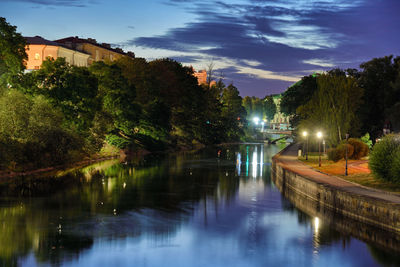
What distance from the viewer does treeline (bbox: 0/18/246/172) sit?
5634 centimetres

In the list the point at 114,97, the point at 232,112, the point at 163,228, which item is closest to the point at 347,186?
the point at 163,228

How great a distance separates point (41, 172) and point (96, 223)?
26.9 meters

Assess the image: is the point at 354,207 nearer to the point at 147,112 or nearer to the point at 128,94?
the point at 128,94

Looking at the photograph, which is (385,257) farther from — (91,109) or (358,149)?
(91,109)

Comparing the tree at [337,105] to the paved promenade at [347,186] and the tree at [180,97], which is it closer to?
the paved promenade at [347,186]

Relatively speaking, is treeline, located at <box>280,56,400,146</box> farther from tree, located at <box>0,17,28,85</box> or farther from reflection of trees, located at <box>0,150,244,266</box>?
tree, located at <box>0,17,28,85</box>

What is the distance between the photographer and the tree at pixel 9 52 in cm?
5809

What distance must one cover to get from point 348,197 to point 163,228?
37.8ft

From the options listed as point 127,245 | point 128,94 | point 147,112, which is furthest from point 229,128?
point 127,245

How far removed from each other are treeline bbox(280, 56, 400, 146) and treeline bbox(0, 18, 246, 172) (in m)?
28.8

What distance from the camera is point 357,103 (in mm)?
69438

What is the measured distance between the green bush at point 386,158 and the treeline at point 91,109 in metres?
33.6

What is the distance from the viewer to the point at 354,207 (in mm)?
32219

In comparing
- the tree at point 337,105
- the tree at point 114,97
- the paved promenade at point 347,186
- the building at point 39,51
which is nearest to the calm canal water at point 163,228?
the paved promenade at point 347,186
